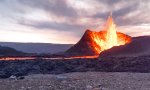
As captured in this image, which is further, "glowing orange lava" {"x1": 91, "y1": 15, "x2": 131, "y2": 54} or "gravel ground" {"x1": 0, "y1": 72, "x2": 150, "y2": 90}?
"glowing orange lava" {"x1": 91, "y1": 15, "x2": 131, "y2": 54}

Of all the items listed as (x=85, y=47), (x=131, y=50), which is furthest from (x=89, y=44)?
(x=131, y=50)

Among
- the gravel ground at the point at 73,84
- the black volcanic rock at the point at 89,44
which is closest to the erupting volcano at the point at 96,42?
the black volcanic rock at the point at 89,44

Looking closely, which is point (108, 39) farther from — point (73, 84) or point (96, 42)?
point (73, 84)

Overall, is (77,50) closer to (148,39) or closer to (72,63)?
(148,39)

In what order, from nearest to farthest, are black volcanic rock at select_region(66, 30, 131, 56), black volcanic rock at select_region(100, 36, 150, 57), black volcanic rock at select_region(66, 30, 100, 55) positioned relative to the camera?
1. black volcanic rock at select_region(100, 36, 150, 57)
2. black volcanic rock at select_region(66, 30, 100, 55)
3. black volcanic rock at select_region(66, 30, 131, 56)

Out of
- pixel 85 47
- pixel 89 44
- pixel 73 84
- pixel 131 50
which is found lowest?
pixel 73 84

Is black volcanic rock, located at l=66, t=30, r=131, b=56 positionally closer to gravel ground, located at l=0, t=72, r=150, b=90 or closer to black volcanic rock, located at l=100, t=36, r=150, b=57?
black volcanic rock, located at l=100, t=36, r=150, b=57

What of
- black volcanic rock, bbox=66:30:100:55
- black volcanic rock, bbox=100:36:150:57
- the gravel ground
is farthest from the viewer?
black volcanic rock, bbox=66:30:100:55

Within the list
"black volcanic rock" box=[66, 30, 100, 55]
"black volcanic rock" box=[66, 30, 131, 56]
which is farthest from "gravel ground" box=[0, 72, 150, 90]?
"black volcanic rock" box=[66, 30, 100, 55]

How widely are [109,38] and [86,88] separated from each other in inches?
2504

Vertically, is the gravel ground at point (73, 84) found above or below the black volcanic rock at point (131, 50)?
below

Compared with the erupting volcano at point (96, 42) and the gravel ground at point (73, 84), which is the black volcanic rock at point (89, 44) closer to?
the erupting volcano at point (96, 42)

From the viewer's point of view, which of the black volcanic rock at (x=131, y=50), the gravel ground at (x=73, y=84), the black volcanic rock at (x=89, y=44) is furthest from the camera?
the black volcanic rock at (x=89, y=44)

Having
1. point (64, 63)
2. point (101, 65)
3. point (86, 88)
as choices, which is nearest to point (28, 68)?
point (64, 63)
